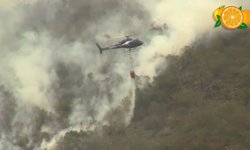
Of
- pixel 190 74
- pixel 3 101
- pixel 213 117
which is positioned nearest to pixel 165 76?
pixel 190 74

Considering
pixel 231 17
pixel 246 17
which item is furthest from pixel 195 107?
pixel 231 17

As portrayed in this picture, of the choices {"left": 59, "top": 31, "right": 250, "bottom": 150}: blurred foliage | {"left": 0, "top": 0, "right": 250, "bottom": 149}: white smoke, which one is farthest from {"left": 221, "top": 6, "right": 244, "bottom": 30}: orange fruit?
{"left": 0, "top": 0, "right": 250, "bottom": 149}: white smoke

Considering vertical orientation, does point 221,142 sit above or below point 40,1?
below

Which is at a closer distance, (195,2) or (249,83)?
(249,83)

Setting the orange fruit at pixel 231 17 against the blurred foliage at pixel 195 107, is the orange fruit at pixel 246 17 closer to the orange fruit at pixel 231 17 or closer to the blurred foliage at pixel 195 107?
the orange fruit at pixel 231 17

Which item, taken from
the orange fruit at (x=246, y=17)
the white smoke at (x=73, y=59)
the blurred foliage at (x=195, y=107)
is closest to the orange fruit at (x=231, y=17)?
the orange fruit at (x=246, y=17)

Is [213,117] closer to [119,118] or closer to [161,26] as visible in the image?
[119,118]

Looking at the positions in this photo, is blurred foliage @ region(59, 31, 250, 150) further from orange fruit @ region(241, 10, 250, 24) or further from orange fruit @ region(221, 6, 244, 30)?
orange fruit @ region(221, 6, 244, 30)
